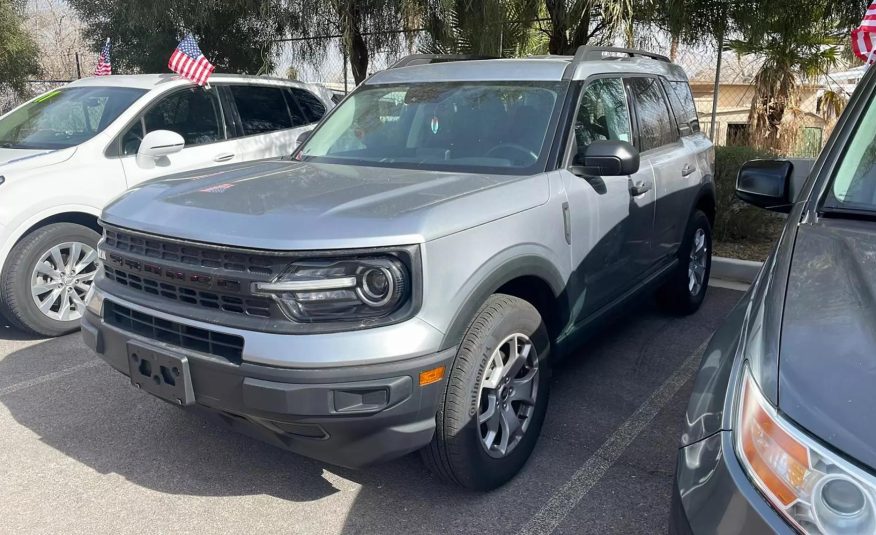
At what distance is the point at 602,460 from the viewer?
3467 millimetres

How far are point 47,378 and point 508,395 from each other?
9.63ft

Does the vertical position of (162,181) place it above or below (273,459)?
above

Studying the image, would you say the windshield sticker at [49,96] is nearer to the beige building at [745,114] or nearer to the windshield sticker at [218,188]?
the windshield sticker at [218,188]

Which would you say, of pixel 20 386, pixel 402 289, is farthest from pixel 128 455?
pixel 402 289

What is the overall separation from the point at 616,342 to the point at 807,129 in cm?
649

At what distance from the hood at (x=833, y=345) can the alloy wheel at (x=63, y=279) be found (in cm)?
457

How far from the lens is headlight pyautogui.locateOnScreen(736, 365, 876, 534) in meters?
1.42

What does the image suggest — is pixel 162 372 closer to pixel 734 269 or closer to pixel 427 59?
pixel 427 59

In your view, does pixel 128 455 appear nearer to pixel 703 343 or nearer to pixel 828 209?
pixel 828 209

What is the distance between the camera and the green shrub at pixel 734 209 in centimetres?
732

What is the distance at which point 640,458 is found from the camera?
3471 mm

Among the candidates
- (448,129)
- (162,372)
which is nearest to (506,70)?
(448,129)

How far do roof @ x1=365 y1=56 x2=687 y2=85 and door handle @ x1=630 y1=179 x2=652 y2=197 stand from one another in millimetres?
653

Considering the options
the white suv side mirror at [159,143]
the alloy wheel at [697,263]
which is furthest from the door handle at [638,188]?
the white suv side mirror at [159,143]
